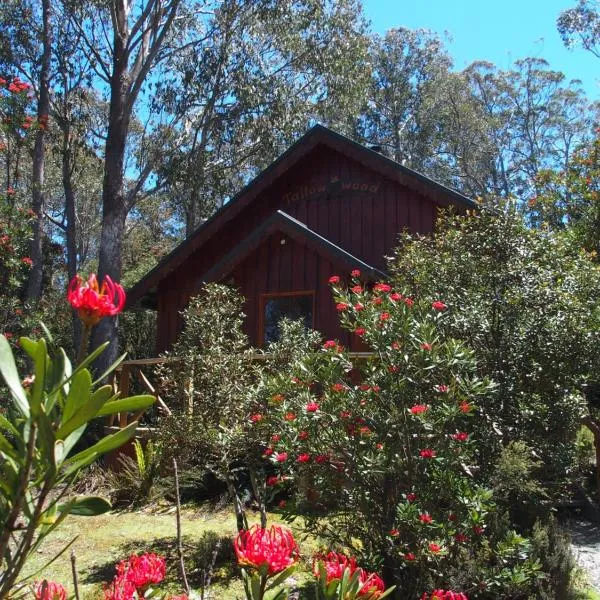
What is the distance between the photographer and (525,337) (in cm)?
505

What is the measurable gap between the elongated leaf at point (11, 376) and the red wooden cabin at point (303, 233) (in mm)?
9332

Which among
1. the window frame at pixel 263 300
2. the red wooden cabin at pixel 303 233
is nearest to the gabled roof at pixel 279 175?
the red wooden cabin at pixel 303 233

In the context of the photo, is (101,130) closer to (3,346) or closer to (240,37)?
(240,37)

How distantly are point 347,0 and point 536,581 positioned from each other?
852 inches

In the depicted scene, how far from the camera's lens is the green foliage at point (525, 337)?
501 centimetres

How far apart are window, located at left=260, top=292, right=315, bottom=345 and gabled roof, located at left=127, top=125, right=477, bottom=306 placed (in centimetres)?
215

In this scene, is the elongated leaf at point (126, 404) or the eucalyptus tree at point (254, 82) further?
the eucalyptus tree at point (254, 82)

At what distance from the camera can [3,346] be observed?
48.5 inches

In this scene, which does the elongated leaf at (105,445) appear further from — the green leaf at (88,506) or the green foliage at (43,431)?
the green leaf at (88,506)

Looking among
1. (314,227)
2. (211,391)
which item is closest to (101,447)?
(211,391)

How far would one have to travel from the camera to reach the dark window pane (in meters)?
12.0

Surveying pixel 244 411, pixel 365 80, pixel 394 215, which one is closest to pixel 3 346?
pixel 244 411

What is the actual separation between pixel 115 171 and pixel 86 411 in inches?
636

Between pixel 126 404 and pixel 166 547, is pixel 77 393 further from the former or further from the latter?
pixel 166 547
